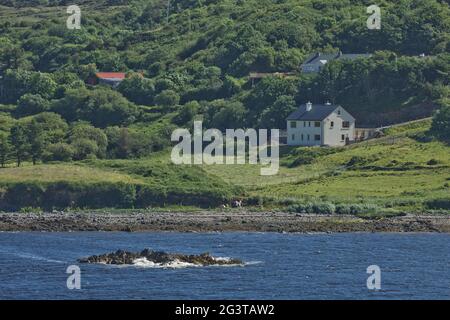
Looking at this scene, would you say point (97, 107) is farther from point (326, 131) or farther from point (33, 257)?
point (33, 257)

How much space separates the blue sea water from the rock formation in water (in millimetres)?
1214

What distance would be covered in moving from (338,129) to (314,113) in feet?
8.86

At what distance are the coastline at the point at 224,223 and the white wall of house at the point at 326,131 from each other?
80.1 feet

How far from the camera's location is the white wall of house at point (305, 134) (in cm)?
13100

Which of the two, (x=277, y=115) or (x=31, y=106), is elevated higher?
(x=31, y=106)

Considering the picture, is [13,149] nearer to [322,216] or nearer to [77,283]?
[322,216]

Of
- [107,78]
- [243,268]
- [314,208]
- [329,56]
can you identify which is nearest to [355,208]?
[314,208]

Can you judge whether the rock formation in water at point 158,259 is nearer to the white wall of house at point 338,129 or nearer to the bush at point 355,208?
the bush at point 355,208

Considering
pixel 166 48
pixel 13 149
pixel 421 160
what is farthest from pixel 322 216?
pixel 166 48

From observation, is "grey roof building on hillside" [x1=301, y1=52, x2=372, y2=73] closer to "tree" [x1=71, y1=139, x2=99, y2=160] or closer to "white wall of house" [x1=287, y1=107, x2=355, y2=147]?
"white wall of house" [x1=287, y1=107, x2=355, y2=147]

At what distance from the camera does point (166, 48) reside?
176 meters

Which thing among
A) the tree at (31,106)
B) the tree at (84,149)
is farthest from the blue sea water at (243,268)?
the tree at (31,106)

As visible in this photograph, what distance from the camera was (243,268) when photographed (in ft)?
265

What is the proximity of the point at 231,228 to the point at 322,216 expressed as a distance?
26.2 feet
